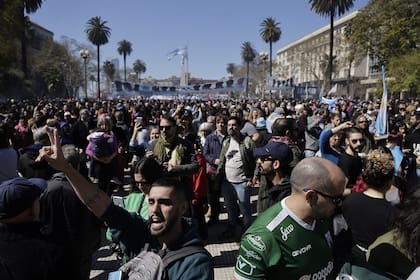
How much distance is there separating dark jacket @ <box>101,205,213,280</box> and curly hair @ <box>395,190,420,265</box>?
1068 mm

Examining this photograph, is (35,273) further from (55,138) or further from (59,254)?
(55,138)

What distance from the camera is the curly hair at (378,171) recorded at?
2977 millimetres

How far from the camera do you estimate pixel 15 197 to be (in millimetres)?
2363

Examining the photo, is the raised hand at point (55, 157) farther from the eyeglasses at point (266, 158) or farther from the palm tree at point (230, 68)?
the palm tree at point (230, 68)

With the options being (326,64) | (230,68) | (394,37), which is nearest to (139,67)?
(230,68)

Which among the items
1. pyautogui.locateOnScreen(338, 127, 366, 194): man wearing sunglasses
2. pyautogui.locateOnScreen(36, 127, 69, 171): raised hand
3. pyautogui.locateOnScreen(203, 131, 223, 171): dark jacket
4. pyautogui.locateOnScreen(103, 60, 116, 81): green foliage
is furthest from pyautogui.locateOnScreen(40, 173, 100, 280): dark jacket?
pyautogui.locateOnScreen(103, 60, 116, 81): green foliage

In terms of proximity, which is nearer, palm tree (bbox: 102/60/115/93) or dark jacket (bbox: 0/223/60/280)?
dark jacket (bbox: 0/223/60/280)

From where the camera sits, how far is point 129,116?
1321cm

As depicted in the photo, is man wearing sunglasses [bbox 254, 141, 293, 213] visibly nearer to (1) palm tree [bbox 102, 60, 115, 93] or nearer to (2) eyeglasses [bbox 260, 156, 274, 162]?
(2) eyeglasses [bbox 260, 156, 274, 162]

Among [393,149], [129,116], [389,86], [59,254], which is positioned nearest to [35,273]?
[59,254]

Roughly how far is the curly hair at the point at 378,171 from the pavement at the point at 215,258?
2408 mm

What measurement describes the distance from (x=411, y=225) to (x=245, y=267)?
933 millimetres

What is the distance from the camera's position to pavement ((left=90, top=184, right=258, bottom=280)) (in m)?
4.92

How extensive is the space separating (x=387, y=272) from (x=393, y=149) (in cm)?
391
